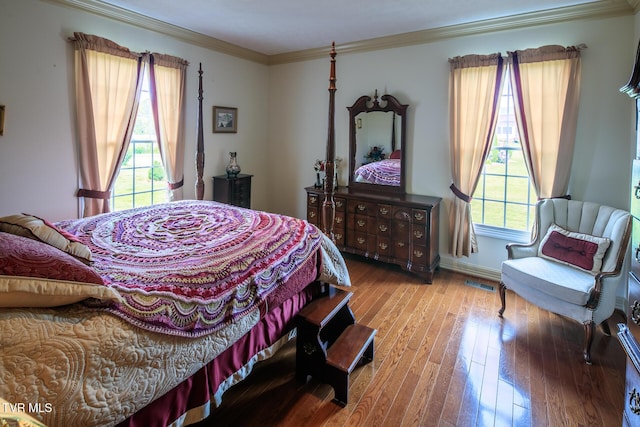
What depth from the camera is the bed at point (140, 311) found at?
3.51 feet

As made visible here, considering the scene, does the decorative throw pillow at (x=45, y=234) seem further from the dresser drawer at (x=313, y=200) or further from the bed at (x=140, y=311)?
the dresser drawer at (x=313, y=200)

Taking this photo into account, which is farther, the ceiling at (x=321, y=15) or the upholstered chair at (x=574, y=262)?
the ceiling at (x=321, y=15)

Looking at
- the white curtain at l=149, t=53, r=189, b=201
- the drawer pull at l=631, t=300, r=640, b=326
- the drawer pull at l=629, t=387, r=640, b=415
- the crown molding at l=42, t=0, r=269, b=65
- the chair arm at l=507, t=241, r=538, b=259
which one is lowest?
the drawer pull at l=629, t=387, r=640, b=415

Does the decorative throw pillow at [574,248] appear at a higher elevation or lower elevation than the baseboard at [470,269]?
higher

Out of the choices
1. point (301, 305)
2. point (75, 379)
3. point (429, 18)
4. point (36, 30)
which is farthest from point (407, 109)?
point (75, 379)

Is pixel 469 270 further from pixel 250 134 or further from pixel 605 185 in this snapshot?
pixel 250 134

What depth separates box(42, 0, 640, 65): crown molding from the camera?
2.96m

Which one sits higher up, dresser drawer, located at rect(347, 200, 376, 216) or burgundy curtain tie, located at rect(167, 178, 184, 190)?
burgundy curtain tie, located at rect(167, 178, 184, 190)

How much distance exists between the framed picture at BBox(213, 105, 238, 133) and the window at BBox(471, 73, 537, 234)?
10.3 feet

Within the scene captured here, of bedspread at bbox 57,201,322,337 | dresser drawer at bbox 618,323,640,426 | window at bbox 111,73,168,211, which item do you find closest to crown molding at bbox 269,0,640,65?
window at bbox 111,73,168,211

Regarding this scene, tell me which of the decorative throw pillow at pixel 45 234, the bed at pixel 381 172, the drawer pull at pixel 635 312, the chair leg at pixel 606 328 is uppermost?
the bed at pixel 381 172

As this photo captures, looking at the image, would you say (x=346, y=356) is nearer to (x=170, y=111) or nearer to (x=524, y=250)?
(x=524, y=250)

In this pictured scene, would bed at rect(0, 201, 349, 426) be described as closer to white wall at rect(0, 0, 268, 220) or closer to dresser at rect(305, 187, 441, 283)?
white wall at rect(0, 0, 268, 220)

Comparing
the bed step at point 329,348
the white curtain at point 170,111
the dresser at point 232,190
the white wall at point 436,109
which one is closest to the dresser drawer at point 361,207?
the white wall at point 436,109
